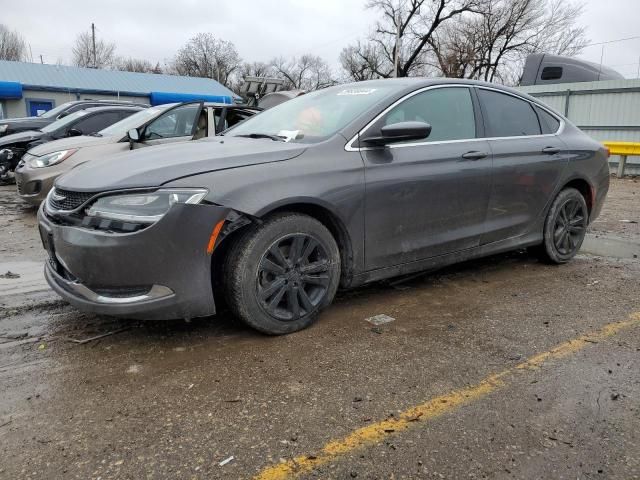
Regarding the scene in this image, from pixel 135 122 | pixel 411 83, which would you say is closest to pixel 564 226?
pixel 411 83

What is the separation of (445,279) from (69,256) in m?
3.00

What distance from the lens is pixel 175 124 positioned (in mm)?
7305

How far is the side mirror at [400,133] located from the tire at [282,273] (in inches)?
27.9

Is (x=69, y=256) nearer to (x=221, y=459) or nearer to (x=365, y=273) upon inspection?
(x=221, y=459)

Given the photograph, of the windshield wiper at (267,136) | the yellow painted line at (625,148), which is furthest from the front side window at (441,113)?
the yellow painted line at (625,148)

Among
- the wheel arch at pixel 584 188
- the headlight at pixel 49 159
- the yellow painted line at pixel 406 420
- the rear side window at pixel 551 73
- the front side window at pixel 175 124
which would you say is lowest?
the yellow painted line at pixel 406 420

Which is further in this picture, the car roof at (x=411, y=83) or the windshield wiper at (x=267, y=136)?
the car roof at (x=411, y=83)

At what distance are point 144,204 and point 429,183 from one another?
6.44 ft

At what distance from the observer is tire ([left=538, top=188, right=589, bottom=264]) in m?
4.73

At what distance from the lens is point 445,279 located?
176 inches

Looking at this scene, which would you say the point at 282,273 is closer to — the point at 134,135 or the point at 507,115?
the point at 507,115

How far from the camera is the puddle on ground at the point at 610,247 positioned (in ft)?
17.9

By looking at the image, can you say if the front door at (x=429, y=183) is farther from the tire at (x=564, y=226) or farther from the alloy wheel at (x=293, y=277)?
the tire at (x=564, y=226)

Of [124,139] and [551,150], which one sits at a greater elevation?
[124,139]
